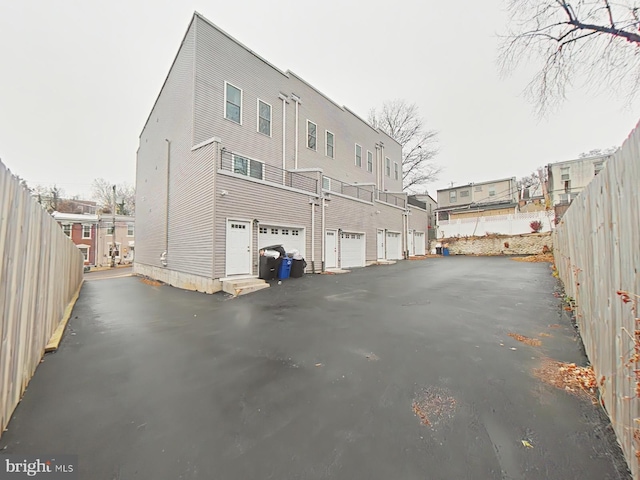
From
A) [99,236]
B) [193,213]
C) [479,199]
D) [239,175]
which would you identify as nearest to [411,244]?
[239,175]

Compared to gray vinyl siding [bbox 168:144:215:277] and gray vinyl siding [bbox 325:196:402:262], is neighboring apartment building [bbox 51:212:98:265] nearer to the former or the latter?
gray vinyl siding [bbox 168:144:215:277]

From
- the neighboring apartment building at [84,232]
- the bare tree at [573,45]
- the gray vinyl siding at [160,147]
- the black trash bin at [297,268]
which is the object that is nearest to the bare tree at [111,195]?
the neighboring apartment building at [84,232]

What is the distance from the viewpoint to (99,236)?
29328 mm

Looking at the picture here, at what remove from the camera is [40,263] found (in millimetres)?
3066

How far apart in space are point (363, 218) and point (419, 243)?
968 centimetres

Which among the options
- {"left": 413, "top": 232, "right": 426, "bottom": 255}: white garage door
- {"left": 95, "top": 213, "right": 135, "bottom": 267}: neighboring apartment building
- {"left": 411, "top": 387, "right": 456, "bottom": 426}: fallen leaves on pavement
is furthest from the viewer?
{"left": 95, "top": 213, "right": 135, "bottom": 267}: neighboring apartment building

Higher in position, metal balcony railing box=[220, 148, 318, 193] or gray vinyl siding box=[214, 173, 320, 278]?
metal balcony railing box=[220, 148, 318, 193]

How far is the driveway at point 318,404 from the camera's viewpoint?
165 cm

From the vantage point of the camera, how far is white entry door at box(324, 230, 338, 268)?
12930mm

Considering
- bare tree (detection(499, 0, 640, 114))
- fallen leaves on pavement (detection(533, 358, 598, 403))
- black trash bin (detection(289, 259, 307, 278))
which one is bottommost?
fallen leaves on pavement (detection(533, 358, 598, 403))

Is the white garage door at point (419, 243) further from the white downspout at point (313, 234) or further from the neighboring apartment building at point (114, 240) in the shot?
the neighboring apartment building at point (114, 240)

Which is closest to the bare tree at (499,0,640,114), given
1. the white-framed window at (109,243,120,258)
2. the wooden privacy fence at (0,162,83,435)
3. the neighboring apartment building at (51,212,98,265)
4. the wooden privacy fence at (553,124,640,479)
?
the wooden privacy fence at (553,124,640,479)

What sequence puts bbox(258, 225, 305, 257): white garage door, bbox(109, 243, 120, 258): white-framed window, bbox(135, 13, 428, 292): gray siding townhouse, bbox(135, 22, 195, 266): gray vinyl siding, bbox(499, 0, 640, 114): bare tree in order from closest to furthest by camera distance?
bbox(499, 0, 640, 114): bare tree → bbox(135, 13, 428, 292): gray siding townhouse → bbox(258, 225, 305, 257): white garage door → bbox(135, 22, 195, 266): gray vinyl siding → bbox(109, 243, 120, 258): white-framed window

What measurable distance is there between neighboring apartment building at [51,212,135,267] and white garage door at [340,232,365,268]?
2592 centimetres
